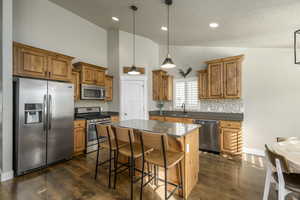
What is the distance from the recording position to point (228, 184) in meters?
2.42

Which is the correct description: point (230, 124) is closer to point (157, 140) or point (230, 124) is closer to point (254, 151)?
point (254, 151)

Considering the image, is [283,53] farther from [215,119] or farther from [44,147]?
[44,147]

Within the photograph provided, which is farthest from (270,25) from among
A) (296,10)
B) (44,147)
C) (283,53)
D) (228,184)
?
(44,147)

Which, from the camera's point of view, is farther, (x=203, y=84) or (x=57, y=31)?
(x=203, y=84)

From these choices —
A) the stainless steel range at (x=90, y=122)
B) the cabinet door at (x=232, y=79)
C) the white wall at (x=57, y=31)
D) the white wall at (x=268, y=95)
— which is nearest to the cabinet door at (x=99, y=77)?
the white wall at (x=57, y=31)

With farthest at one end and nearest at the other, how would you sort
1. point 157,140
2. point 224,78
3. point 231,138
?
point 224,78 → point 231,138 → point 157,140

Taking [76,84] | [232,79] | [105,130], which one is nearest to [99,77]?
[76,84]

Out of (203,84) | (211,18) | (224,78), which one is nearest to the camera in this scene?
(211,18)

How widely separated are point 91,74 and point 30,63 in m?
1.49

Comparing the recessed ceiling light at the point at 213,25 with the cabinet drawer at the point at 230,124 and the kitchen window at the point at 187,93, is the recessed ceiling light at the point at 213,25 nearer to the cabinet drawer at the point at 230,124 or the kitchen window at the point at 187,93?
the kitchen window at the point at 187,93

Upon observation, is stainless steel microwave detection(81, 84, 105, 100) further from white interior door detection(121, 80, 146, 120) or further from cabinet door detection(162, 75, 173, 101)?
cabinet door detection(162, 75, 173, 101)

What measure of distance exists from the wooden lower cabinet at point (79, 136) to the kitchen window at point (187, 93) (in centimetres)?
309

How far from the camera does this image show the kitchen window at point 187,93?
4809mm

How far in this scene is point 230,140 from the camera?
3605 mm
